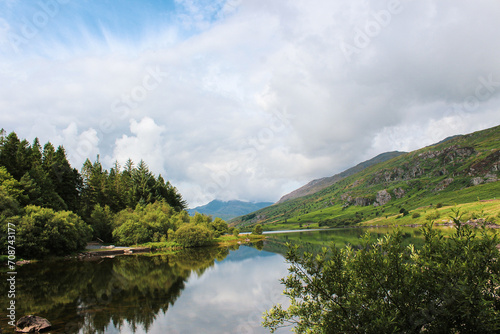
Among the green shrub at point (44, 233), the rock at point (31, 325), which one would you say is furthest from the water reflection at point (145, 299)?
the green shrub at point (44, 233)

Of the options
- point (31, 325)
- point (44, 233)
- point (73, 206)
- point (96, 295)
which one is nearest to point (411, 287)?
point (31, 325)

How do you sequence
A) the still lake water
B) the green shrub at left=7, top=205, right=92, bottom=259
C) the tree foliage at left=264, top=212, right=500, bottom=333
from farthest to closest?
the green shrub at left=7, top=205, right=92, bottom=259 → the still lake water → the tree foliage at left=264, top=212, right=500, bottom=333

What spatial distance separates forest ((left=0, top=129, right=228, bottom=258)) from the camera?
59875 millimetres

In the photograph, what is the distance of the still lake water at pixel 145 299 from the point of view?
23.9m

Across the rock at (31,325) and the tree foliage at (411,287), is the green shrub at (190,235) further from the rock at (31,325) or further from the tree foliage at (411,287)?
the tree foliage at (411,287)

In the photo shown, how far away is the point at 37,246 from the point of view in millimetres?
59500

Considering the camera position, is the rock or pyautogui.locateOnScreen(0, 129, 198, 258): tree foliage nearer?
the rock

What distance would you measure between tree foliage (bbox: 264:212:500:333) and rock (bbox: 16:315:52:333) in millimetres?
21032

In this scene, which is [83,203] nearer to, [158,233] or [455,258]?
[158,233]

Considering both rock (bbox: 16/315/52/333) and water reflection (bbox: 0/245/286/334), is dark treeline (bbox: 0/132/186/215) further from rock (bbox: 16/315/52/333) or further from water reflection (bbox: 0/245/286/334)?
rock (bbox: 16/315/52/333)

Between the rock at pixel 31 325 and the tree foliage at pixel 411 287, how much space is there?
69.0ft

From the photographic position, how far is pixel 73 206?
98.6m

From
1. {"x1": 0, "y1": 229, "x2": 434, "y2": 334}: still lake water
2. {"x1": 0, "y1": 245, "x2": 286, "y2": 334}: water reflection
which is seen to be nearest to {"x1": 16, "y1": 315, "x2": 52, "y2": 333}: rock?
{"x1": 0, "y1": 229, "x2": 434, "y2": 334}: still lake water

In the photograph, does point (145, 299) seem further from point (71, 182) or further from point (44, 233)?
point (71, 182)
